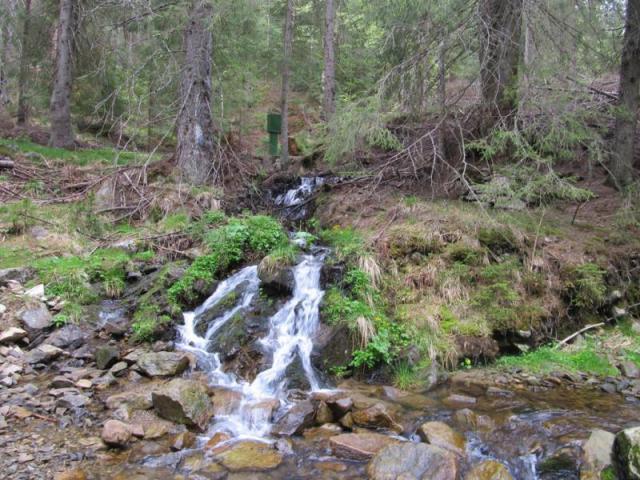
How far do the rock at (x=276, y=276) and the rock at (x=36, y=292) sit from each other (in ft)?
10.8

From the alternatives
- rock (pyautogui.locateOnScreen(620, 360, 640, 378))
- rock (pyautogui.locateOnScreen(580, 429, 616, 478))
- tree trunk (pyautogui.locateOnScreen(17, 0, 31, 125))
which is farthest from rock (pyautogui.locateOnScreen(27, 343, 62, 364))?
tree trunk (pyautogui.locateOnScreen(17, 0, 31, 125))

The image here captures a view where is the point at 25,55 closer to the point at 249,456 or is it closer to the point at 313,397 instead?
Answer: the point at 313,397

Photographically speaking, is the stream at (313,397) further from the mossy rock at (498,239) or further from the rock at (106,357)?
the mossy rock at (498,239)

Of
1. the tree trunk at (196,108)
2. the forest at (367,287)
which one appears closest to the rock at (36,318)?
the forest at (367,287)

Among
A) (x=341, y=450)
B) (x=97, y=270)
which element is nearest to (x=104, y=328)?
(x=97, y=270)

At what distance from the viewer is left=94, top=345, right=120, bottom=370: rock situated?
247 inches

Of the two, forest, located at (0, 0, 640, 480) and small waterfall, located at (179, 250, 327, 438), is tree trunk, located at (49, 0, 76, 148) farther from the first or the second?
small waterfall, located at (179, 250, 327, 438)

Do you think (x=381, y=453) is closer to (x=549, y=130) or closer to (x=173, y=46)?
(x=549, y=130)

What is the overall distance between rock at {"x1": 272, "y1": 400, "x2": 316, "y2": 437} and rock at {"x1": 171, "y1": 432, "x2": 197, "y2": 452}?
2.76ft

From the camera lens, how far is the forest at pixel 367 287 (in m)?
4.87

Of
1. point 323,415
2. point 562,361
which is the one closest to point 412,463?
point 323,415

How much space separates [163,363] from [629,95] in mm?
9075

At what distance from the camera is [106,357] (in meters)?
6.32

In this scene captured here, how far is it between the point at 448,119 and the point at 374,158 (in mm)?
2131
